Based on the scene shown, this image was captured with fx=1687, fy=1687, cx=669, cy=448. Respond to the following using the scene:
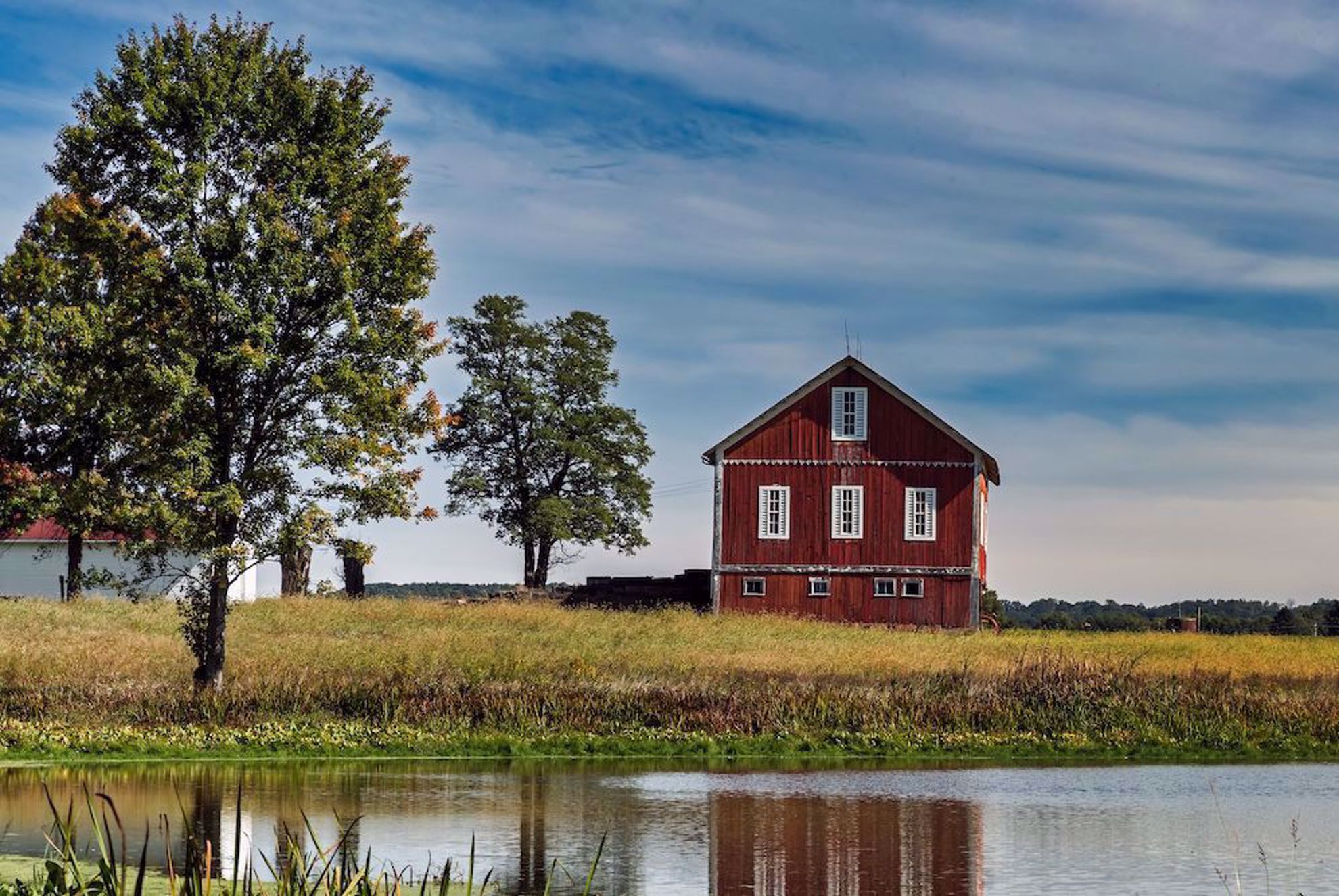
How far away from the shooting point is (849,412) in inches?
2486

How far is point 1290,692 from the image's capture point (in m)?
33.9

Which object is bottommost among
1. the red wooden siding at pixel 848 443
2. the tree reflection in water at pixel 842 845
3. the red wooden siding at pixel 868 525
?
the tree reflection in water at pixel 842 845

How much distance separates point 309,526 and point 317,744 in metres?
5.67

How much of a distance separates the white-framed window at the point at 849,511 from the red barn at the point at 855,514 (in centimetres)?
4

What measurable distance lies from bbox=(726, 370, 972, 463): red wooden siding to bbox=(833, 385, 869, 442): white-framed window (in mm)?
161

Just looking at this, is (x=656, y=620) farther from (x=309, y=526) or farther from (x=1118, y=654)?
(x=309, y=526)

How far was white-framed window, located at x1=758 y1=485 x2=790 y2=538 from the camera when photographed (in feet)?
207

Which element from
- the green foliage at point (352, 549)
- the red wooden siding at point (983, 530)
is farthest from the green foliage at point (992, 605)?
the green foliage at point (352, 549)

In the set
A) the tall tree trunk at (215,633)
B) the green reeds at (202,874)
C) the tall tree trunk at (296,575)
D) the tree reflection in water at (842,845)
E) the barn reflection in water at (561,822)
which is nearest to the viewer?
the green reeds at (202,874)

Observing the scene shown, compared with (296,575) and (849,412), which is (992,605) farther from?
(296,575)

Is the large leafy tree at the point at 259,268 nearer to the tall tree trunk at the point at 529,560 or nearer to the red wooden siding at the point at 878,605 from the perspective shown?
the red wooden siding at the point at 878,605

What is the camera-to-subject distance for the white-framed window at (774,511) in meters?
63.0

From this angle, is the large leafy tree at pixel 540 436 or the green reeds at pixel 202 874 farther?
the large leafy tree at pixel 540 436

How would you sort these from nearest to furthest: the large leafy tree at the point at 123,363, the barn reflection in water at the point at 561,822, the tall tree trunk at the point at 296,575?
the barn reflection in water at the point at 561,822
the large leafy tree at the point at 123,363
the tall tree trunk at the point at 296,575
